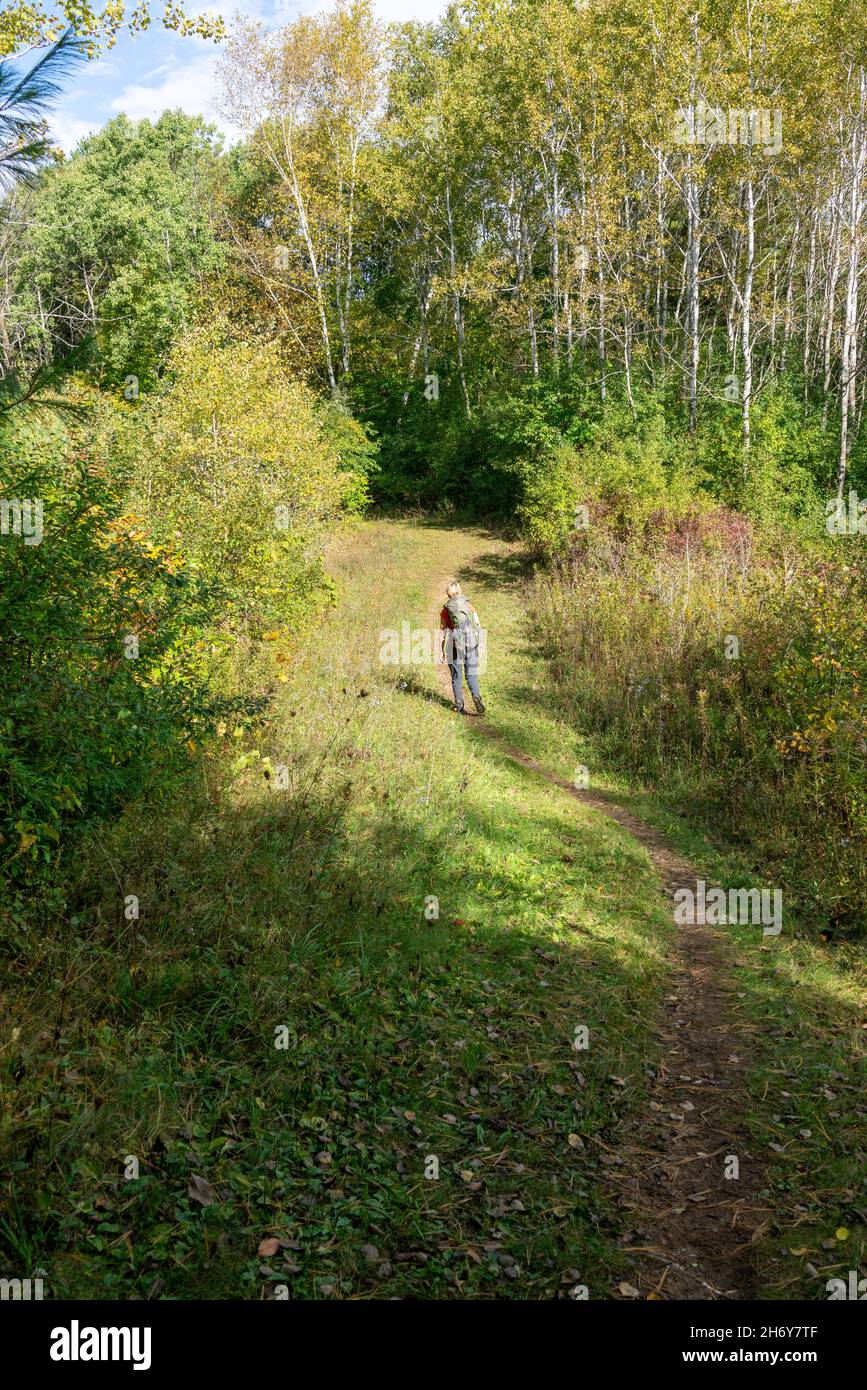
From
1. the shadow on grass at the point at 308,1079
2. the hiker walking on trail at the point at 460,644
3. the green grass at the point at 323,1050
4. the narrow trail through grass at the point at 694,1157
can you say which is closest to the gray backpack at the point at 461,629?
the hiker walking on trail at the point at 460,644

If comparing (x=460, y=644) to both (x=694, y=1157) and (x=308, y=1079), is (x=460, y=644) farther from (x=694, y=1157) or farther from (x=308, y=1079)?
(x=694, y=1157)

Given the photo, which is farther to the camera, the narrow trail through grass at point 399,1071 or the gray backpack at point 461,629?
the gray backpack at point 461,629

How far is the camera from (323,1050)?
5.43 m

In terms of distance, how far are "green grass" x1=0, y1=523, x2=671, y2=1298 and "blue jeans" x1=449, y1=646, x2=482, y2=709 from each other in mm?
4762

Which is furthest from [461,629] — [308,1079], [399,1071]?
[308,1079]

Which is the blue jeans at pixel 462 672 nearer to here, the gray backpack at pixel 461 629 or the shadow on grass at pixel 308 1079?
the gray backpack at pixel 461 629

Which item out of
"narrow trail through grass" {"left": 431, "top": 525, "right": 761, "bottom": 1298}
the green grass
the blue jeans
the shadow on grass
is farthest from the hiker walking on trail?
"narrow trail through grass" {"left": 431, "top": 525, "right": 761, "bottom": 1298}

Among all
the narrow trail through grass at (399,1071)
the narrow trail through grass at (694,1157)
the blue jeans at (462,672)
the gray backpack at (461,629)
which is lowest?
the narrow trail through grass at (694,1157)

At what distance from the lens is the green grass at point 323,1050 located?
162 inches

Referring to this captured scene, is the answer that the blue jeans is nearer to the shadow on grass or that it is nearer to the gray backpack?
the gray backpack

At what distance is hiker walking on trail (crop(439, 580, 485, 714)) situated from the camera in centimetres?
1371

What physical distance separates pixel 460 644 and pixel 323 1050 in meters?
8.79

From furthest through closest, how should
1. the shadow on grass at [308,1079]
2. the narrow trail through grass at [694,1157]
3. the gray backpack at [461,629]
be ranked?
the gray backpack at [461,629]
the narrow trail through grass at [694,1157]
the shadow on grass at [308,1079]
